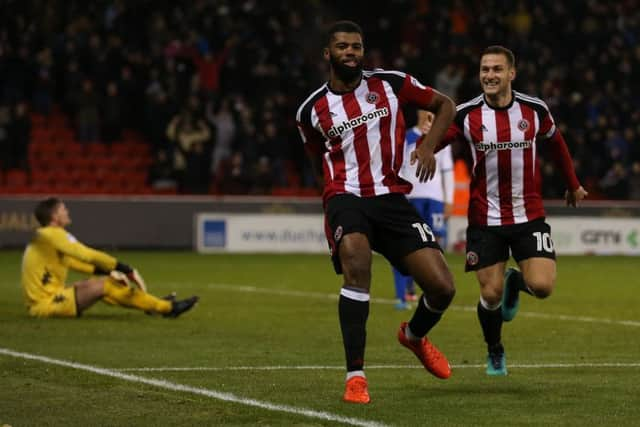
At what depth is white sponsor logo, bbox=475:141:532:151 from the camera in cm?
905

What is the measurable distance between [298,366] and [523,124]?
2.21 m

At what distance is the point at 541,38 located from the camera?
30688mm

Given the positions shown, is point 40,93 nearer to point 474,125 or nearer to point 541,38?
point 541,38

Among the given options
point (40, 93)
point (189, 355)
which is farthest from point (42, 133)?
point (189, 355)

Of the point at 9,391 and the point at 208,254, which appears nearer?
the point at 9,391

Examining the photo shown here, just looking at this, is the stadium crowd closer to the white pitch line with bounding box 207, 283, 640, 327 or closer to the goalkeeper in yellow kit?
the white pitch line with bounding box 207, 283, 640, 327

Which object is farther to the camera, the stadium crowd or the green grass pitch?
the stadium crowd

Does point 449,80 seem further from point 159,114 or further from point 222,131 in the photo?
point 159,114

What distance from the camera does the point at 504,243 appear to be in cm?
916

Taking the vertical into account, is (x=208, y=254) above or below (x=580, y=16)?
below

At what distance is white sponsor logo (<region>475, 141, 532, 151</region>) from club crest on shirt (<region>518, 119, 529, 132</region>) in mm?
91

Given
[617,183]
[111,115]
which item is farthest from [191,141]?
[617,183]

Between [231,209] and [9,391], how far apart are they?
18.0 meters

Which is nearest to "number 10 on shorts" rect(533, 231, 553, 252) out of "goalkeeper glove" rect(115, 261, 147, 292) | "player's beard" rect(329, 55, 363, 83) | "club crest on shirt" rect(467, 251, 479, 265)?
"club crest on shirt" rect(467, 251, 479, 265)
